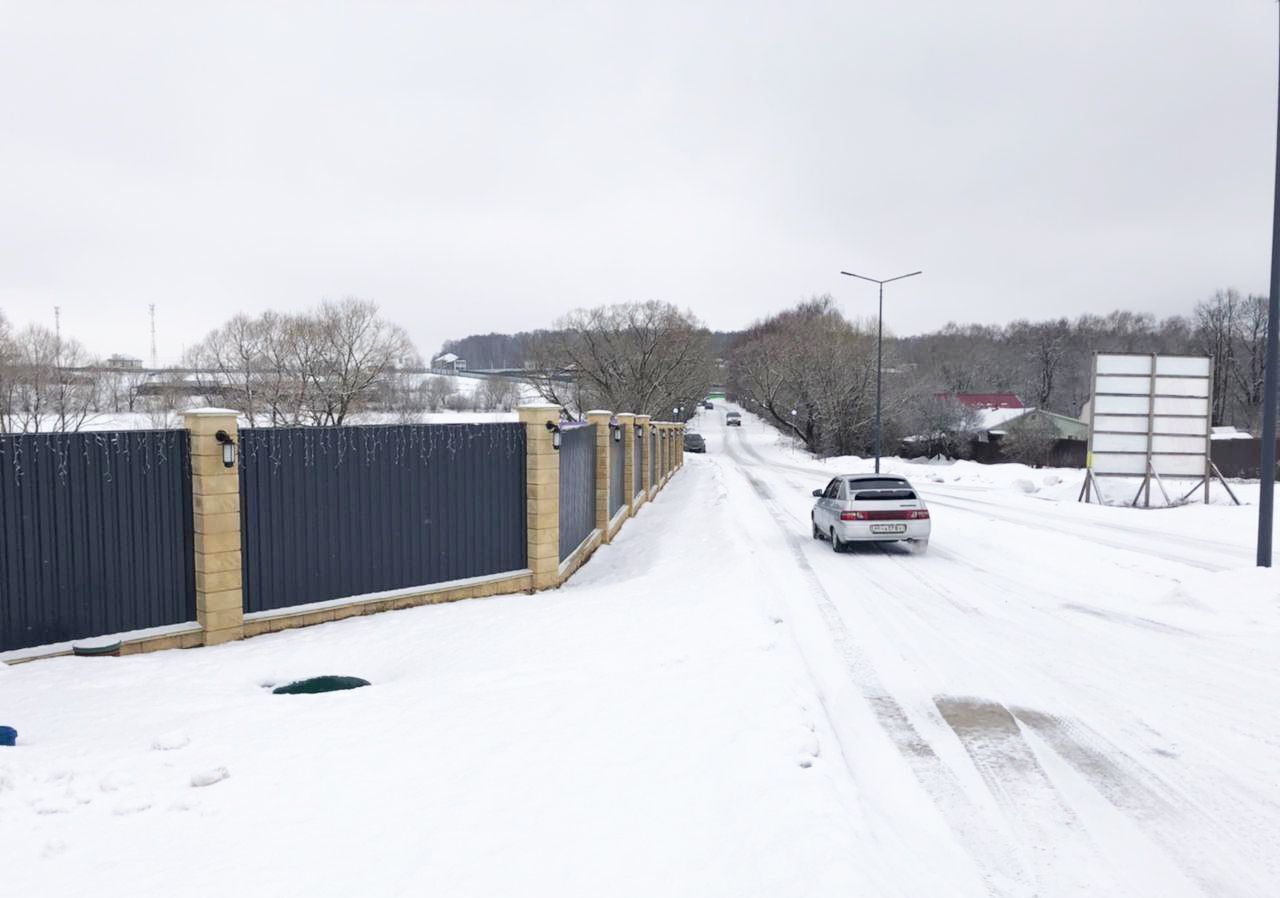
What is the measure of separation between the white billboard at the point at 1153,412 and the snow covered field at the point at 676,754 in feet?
49.9

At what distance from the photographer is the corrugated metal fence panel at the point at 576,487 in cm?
1326

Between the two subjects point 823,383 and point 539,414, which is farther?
point 823,383

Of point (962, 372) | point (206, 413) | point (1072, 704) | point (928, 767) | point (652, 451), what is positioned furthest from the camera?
point (962, 372)

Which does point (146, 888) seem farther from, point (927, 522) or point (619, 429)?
point (619, 429)

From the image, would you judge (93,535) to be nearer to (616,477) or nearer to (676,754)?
(676,754)

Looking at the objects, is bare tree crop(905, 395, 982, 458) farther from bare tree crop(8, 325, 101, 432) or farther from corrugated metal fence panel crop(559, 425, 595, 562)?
bare tree crop(8, 325, 101, 432)

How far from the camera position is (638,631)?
327 inches

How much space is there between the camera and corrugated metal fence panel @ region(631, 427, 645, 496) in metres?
22.2

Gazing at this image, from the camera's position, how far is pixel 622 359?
58.5 meters

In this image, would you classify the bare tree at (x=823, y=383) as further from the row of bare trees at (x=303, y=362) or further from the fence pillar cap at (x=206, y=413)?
the fence pillar cap at (x=206, y=413)

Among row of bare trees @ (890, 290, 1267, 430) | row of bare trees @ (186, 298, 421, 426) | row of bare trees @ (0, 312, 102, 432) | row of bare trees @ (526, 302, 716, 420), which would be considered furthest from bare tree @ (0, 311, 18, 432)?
row of bare trees @ (890, 290, 1267, 430)

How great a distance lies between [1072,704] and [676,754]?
12.4 ft

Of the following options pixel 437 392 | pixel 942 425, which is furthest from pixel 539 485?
pixel 437 392

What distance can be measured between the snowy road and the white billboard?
33.8ft
